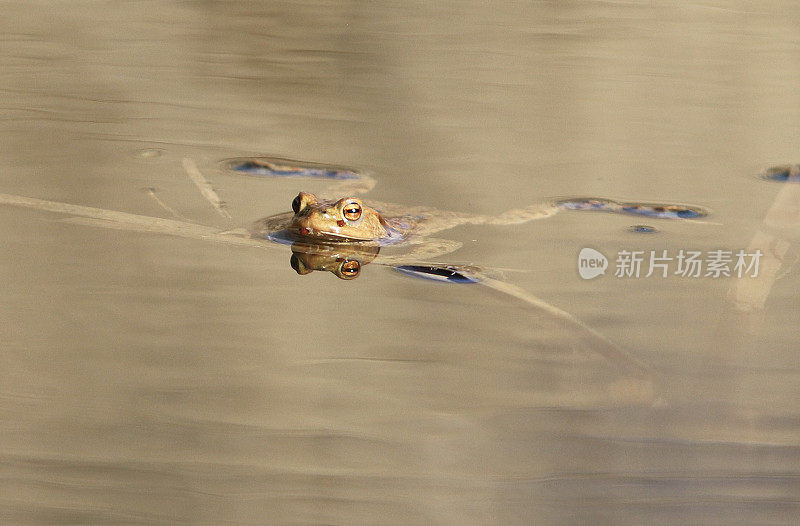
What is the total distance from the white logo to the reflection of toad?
63 centimetres

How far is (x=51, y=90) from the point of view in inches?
174

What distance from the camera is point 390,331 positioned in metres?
2.35

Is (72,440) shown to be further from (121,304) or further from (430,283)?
(430,283)

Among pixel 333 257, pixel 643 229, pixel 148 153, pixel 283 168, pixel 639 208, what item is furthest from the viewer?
pixel 148 153

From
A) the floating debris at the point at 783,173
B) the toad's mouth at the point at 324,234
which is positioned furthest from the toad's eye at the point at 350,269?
the floating debris at the point at 783,173

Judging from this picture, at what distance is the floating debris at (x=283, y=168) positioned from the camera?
134 inches

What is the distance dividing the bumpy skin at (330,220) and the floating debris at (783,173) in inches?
67.1

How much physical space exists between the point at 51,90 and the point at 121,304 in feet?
7.95

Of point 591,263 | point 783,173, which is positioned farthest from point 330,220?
point 783,173

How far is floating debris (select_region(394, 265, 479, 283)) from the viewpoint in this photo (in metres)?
2.62

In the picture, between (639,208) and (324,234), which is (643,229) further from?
(324,234)

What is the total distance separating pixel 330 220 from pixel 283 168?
75 cm

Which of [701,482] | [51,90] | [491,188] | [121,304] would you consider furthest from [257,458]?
[51,90]

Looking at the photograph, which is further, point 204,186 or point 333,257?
point 204,186
